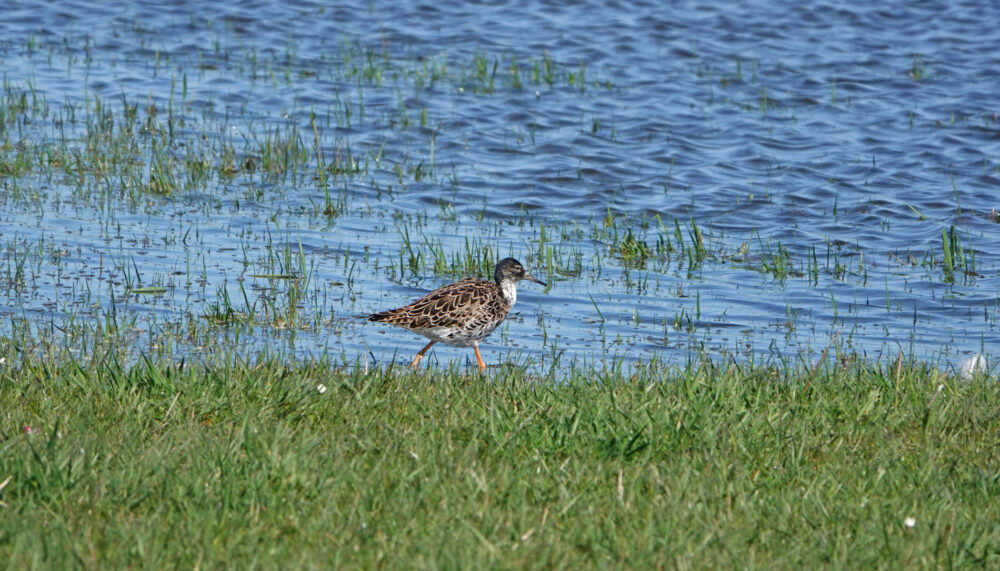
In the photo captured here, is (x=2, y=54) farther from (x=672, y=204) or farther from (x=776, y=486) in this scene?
(x=776, y=486)

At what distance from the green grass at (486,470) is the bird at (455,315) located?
1.76 m

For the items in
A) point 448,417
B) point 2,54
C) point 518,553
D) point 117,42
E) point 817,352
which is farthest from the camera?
point 117,42

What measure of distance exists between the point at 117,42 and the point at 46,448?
16875mm

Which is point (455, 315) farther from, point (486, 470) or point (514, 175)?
point (514, 175)

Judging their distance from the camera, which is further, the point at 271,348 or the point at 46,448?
the point at 271,348

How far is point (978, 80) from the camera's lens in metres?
20.0

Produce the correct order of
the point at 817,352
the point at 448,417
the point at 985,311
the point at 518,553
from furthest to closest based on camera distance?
1. the point at 985,311
2. the point at 817,352
3. the point at 448,417
4. the point at 518,553

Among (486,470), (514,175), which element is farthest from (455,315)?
(514,175)

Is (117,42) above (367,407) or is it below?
above

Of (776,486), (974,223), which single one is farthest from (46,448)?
(974,223)

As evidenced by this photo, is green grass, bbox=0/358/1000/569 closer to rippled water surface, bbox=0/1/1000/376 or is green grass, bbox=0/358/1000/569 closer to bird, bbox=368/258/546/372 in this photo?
rippled water surface, bbox=0/1/1000/376

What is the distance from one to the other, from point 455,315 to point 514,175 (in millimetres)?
6900

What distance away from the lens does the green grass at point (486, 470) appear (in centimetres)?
494

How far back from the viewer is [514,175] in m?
15.8
